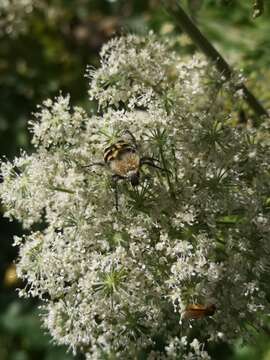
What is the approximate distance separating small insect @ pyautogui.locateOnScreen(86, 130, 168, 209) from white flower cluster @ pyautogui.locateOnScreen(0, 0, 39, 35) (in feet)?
13.4

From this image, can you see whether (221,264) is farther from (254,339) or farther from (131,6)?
(131,6)

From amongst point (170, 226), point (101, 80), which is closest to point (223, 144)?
point (170, 226)

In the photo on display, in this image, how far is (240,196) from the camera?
3.44 metres

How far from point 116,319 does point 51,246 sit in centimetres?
51

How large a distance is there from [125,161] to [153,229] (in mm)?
360

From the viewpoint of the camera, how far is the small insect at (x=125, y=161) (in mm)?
3346

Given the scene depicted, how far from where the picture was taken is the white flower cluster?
7143 millimetres

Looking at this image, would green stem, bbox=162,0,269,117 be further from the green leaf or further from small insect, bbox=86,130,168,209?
small insect, bbox=86,130,168,209

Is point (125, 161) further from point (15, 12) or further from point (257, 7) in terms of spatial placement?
point (15, 12)

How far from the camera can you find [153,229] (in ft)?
11.1

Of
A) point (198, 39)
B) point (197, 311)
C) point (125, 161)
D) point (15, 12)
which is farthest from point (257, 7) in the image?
point (15, 12)

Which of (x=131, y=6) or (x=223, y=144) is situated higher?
(x=131, y=6)

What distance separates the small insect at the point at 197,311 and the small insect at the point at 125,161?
2.06 feet

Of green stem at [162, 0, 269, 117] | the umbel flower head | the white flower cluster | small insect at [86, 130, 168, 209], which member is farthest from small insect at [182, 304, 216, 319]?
the white flower cluster
